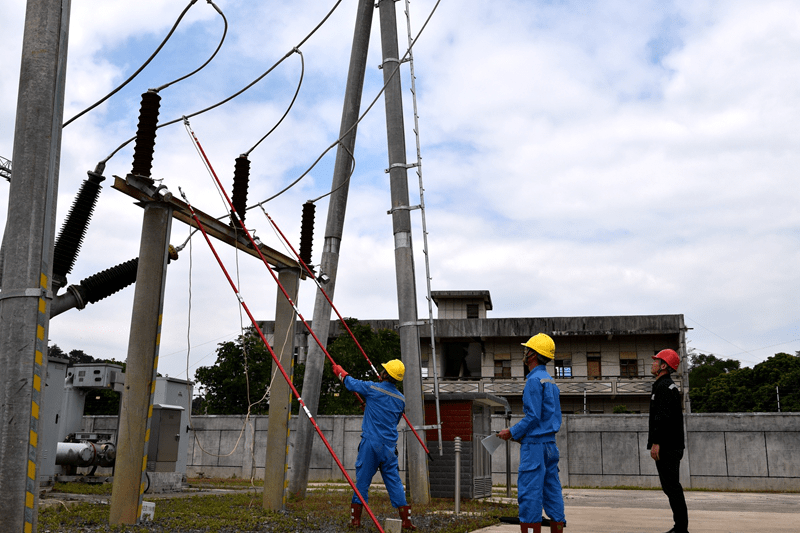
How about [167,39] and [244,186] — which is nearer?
[167,39]

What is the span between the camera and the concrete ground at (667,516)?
8148mm

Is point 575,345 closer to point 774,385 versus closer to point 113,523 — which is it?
point 774,385

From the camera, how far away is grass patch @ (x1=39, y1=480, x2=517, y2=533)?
7230mm

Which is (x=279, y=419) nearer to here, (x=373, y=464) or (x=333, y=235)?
(x=373, y=464)

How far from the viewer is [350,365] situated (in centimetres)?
3128

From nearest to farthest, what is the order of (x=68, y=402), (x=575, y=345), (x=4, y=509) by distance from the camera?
(x=4, y=509) → (x=68, y=402) → (x=575, y=345)

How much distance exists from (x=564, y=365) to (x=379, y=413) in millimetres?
37147

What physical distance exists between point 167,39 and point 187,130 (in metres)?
1.12

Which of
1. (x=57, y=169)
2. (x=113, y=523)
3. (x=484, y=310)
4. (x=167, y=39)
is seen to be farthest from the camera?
(x=484, y=310)

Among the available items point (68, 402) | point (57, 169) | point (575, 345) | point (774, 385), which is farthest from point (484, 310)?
point (57, 169)

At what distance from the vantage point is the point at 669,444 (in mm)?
7250

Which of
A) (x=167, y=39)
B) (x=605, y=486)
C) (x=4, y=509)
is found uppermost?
(x=167, y=39)

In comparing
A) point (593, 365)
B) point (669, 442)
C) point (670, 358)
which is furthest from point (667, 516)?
point (593, 365)

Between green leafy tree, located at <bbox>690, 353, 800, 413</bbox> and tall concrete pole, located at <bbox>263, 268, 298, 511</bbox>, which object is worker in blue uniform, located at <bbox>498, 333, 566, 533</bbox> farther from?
green leafy tree, located at <bbox>690, 353, 800, 413</bbox>
